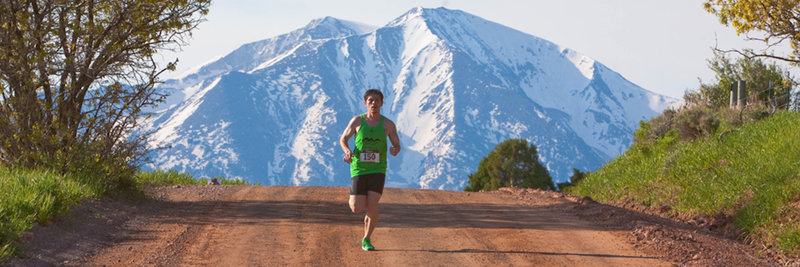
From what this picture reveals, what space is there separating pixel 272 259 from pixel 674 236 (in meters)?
5.10

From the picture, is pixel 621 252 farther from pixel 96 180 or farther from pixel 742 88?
pixel 742 88

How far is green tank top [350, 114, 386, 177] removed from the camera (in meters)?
9.16

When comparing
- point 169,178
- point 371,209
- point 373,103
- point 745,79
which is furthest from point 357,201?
point 745,79

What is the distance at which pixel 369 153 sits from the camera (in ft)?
30.0

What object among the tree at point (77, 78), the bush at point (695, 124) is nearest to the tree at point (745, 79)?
the bush at point (695, 124)

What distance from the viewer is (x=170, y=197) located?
15.5 metres

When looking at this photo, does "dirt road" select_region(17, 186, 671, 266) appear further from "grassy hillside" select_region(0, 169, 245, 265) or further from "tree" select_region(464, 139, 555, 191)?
"tree" select_region(464, 139, 555, 191)

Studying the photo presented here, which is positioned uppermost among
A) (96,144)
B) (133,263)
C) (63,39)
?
(63,39)

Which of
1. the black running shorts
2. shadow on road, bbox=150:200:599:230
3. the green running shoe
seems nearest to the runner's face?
the black running shorts

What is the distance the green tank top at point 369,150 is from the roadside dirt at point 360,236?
97 centimetres

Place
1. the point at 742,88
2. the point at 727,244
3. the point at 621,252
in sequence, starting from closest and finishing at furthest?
the point at 621,252 → the point at 727,244 → the point at 742,88

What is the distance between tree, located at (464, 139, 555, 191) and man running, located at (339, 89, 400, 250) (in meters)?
44.8

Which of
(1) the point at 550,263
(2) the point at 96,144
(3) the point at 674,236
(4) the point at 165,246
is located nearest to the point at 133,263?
(4) the point at 165,246

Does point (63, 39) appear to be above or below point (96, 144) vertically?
above
